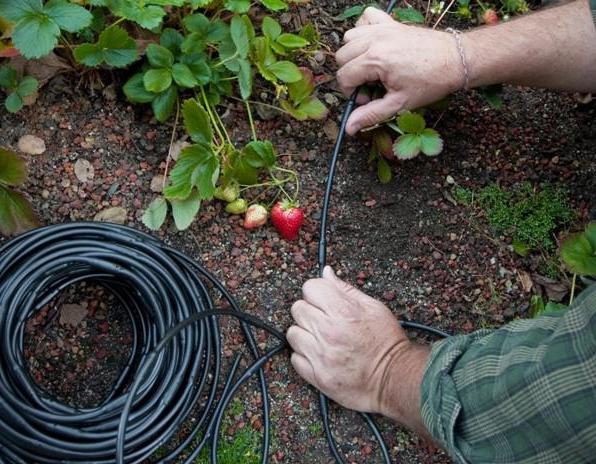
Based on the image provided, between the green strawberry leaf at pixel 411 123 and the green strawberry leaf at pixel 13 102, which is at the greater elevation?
the green strawberry leaf at pixel 13 102

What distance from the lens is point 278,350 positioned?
1.58 meters

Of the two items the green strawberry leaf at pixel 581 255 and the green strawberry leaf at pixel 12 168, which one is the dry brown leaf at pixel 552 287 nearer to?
the green strawberry leaf at pixel 581 255

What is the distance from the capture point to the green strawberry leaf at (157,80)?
1571 millimetres

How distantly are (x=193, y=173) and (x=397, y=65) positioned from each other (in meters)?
0.47

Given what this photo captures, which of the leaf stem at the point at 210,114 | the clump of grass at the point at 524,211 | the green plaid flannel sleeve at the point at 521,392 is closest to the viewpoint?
Result: the green plaid flannel sleeve at the point at 521,392

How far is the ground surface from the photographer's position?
1.58m

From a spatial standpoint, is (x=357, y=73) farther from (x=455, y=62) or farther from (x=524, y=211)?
(x=524, y=211)

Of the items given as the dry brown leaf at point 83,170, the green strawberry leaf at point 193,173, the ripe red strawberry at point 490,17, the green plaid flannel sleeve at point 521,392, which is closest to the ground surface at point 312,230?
the dry brown leaf at point 83,170

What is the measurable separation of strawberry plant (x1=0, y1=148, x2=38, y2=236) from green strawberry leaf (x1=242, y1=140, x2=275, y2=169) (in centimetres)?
45

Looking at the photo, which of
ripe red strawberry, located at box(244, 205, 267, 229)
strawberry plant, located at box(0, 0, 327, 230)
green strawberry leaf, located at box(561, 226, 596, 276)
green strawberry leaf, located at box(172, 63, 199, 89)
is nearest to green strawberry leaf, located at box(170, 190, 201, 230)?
strawberry plant, located at box(0, 0, 327, 230)

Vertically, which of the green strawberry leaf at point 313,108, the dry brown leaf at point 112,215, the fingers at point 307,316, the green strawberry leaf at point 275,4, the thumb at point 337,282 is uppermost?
the green strawberry leaf at point 275,4

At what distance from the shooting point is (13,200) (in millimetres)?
1507

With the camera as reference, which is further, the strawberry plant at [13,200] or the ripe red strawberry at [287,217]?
the ripe red strawberry at [287,217]

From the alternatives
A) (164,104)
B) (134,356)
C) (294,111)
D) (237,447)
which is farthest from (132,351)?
(294,111)
